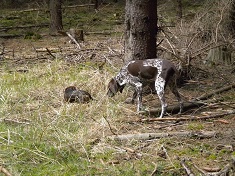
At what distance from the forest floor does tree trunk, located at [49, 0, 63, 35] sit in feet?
23.5

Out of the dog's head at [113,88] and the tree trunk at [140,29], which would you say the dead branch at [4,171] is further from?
the tree trunk at [140,29]

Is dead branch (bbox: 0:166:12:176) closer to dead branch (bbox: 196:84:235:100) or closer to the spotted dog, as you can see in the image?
the spotted dog

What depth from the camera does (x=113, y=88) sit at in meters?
7.63

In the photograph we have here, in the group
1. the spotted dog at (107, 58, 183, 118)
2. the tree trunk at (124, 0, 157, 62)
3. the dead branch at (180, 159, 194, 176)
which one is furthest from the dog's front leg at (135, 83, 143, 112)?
the dead branch at (180, 159, 194, 176)

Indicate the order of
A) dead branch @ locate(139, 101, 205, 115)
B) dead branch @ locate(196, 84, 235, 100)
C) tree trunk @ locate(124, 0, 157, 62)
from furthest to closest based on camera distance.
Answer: tree trunk @ locate(124, 0, 157, 62)
dead branch @ locate(196, 84, 235, 100)
dead branch @ locate(139, 101, 205, 115)

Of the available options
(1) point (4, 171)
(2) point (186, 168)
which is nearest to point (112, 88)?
(2) point (186, 168)

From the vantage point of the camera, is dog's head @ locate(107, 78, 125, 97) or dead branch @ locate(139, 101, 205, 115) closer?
dead branch @ locate(139, 101, 205, 115)

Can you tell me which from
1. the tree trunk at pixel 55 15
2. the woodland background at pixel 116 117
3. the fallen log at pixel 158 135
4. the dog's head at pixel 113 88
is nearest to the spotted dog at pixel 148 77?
the dog's head at pixel 113 88

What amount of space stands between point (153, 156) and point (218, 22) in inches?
212

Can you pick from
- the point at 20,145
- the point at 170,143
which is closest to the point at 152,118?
the point at 170,143

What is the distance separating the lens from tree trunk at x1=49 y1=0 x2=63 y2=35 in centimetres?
1670

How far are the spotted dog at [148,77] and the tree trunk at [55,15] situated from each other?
9.67 meters

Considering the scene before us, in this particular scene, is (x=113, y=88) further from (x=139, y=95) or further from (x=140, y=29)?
(x=140, y=29)

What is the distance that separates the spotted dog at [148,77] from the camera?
273 inches
